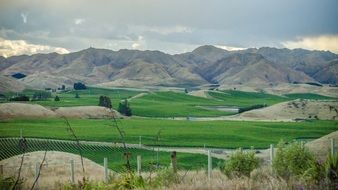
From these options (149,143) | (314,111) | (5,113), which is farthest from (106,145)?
(314,111)

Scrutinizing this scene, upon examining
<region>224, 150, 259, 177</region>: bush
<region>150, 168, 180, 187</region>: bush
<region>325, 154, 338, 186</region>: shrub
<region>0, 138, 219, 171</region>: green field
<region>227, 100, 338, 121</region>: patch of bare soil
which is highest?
<region>325, 154, 338, 186</region>: shrub

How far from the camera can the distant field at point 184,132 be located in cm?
9056

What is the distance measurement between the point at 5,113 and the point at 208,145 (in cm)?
6393

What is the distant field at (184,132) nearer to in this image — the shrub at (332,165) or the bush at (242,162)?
the bush at (242,162)

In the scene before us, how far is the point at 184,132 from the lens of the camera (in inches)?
4038

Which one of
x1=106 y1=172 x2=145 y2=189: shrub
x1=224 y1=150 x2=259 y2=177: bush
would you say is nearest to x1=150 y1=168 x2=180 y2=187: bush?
x1=106 y1=172 x2=145 y2=189: shrub

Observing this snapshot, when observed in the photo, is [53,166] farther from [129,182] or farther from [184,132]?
[184,132]

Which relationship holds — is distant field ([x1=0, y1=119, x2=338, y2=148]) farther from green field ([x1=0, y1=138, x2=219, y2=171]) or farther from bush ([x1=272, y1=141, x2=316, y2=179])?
bush ([x1=272, y1=141, x2=316, y2=179])

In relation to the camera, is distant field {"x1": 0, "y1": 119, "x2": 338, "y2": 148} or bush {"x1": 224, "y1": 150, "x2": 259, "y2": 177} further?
distant field {"x1": 0, "y1": 119, "x2": 338, "y2": 148}

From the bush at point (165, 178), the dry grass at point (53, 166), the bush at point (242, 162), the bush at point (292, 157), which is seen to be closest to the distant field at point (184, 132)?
the dry grass at point (53, 166)

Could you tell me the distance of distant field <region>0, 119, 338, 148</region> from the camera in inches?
3565

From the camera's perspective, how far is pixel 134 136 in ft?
309

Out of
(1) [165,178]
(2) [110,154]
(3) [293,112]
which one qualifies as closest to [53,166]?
(2) [110,154]

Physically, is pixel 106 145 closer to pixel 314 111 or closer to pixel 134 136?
pixel 134 136
